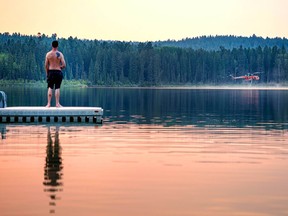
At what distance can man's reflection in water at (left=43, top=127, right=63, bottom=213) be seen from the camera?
14406mm

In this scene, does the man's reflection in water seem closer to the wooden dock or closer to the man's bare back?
the wooden dock

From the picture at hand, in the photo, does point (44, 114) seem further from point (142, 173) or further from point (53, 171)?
point (142, 173)

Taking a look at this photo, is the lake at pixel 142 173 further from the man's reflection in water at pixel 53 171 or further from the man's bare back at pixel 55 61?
the man's bare back at pixel 55 61

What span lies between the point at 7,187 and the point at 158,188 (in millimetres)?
3188

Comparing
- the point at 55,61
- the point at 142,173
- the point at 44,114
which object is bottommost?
the point at 142,173

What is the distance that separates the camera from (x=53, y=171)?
17.5 metres

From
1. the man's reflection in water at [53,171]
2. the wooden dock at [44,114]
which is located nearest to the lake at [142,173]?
the man's reflection in water at [53,171]

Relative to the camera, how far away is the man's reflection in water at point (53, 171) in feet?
47.3

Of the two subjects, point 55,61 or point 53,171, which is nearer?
point 53,171

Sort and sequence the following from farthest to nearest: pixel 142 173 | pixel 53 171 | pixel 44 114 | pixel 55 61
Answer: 1. pixel 55 61
2. pixel 44 114
3. pixel 53 171
4. pixel 142 173

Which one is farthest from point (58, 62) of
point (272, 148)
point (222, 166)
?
point (222, 166)

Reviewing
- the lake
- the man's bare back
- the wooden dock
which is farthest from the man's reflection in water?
the man's bare back

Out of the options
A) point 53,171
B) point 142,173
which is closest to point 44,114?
point 53,171

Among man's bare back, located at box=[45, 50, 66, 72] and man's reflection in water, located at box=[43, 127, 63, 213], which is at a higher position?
man's bare back, located at box=[45, 50, 66, 72]
